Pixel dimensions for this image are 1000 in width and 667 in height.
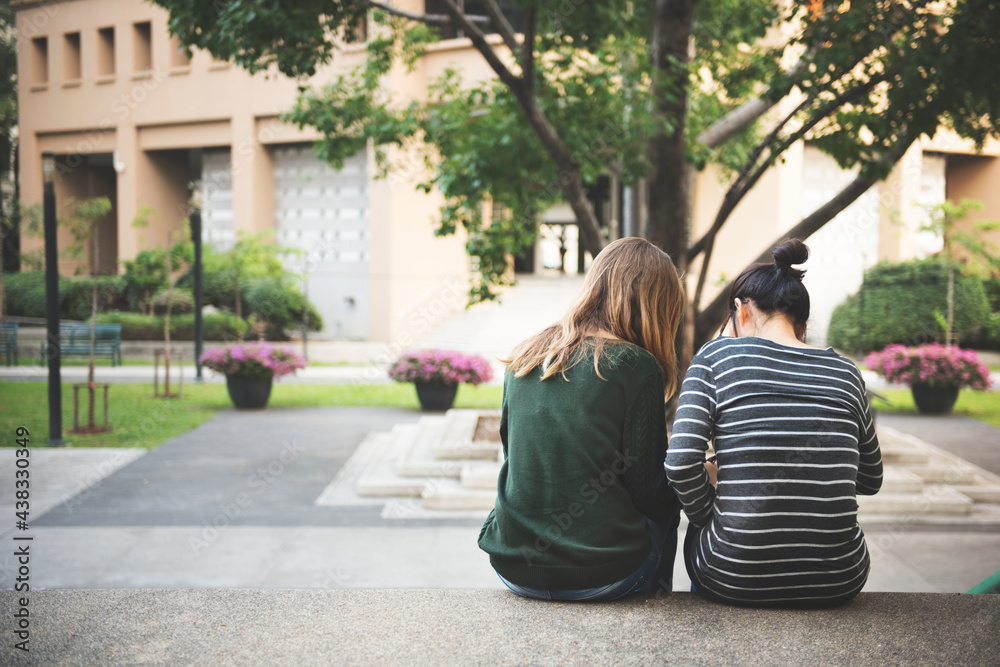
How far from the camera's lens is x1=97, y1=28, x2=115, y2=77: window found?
2467 centimetres

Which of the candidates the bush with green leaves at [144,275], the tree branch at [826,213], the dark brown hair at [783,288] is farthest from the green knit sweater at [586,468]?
the bush with green leaves at [144,275]

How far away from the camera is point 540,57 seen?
24.5 feet

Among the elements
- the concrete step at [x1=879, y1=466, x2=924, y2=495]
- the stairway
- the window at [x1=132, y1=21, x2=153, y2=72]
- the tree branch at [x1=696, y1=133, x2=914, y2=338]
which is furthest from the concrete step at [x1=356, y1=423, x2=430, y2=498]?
the window at [x1=132, y1=21, x2=153, y2=72]

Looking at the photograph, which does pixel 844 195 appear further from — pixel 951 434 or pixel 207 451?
pixel 207 451

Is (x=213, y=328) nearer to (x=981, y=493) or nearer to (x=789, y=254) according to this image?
(x=981, y=493)

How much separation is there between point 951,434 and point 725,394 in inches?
408

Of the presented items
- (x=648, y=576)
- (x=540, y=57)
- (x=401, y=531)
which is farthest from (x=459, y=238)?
(x=648, y=576)

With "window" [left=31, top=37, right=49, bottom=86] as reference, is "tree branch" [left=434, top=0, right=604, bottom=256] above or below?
below

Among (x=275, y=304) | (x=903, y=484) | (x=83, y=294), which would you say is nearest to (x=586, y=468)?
(x=903, y=484)

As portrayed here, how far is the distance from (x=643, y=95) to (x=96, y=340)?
15.7m

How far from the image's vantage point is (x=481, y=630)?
234 centimetres

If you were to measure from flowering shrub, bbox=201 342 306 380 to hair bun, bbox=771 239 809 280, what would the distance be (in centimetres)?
1061

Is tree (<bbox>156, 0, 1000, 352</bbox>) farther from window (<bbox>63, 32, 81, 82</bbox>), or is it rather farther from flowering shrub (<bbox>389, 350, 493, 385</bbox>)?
window (<bbox>63, 32, 81, 82</bbox>)

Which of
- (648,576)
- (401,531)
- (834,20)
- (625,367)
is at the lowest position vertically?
(401,531)
